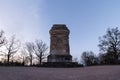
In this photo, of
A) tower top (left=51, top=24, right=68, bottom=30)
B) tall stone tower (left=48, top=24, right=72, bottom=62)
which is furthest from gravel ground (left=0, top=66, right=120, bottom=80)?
tower top (left=51, top=24, right=68, bottom=30)

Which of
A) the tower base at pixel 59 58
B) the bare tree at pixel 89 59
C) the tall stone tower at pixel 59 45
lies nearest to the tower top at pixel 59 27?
the tall stone tower at pixel 59 45

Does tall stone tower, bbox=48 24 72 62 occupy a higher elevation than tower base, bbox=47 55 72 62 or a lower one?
higher

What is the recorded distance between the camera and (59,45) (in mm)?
32969

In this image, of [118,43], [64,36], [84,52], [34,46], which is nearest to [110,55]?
[118,43]

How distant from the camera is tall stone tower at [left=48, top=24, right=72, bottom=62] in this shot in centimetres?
3219

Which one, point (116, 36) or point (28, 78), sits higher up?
point (116, 36)

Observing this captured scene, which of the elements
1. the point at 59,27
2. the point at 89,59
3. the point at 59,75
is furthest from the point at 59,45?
the point at 89,59

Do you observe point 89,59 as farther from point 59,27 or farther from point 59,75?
point 59,75

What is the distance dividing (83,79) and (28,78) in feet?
12.5

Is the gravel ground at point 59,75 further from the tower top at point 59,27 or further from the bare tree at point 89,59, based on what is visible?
the bare tree at point 89,59

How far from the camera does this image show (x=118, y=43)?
4859 cm

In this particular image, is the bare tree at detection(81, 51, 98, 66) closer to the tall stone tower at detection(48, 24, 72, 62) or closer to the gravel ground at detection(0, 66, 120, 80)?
the tall stone tower at detection(48, 24, 72, 62)

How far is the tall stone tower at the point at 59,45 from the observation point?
1267 inches

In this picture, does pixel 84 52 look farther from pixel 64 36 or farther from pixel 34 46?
pixel 64 36
